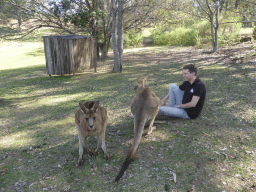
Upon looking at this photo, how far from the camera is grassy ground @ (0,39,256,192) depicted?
333 centimetres

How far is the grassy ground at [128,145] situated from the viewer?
3330 millimetres

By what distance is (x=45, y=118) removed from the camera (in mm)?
6051

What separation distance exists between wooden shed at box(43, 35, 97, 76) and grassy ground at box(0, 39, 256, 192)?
2112 millimetres

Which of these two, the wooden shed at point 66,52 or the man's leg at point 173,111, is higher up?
the wooden shed at point 66,52

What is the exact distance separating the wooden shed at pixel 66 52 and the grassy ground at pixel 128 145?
2112 mm

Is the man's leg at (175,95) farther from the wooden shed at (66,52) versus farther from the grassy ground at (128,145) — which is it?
the wooden shed at (66,52)

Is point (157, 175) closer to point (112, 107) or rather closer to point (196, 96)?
point (196, 96)

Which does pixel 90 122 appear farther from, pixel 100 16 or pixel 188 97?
pixel 100 16

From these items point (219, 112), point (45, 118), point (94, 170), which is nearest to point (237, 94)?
point (219, 112)

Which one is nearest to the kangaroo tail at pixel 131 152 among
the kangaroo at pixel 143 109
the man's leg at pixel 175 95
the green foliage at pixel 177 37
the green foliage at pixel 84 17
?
the kangaroo at pixel 143 109

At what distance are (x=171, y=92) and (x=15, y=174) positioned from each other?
3.89m

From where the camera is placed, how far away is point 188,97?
4812 mm

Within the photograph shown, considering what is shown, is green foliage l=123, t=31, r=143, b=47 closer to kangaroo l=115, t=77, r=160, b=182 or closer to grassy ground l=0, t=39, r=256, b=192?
grassy ground l=0, t=39, r=256, b=192

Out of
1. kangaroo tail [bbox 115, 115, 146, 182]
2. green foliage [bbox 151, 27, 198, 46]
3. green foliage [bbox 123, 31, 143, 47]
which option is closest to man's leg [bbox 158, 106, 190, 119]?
kangaroo tail [bbox 115, 115, 146, 182]
